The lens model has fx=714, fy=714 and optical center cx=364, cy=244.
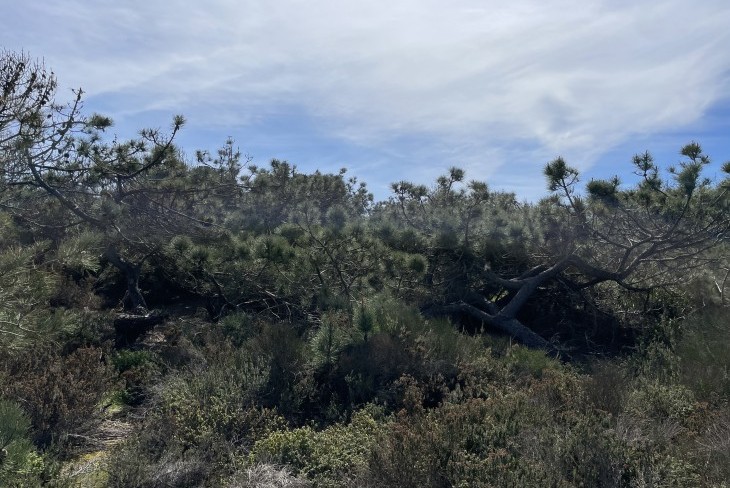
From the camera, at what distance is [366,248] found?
10.0 metres

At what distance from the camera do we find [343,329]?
27.8 feet

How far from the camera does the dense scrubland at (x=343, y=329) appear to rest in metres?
5.58

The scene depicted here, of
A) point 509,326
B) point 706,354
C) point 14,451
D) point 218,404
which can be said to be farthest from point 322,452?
point 509,326

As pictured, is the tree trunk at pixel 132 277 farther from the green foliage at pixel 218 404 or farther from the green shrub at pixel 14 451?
the green shrub at pixel 14 451

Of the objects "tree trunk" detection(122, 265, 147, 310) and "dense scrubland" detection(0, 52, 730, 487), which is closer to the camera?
"dense scrubland" detection(0, 52, 730, 487)

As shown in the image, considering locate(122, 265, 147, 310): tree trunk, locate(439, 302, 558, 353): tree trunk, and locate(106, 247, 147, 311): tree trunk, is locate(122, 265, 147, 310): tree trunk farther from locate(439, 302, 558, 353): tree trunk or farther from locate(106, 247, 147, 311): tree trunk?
locate(439, 302, 558, 353): tree trunk

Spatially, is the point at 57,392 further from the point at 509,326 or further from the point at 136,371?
the point at 509,326

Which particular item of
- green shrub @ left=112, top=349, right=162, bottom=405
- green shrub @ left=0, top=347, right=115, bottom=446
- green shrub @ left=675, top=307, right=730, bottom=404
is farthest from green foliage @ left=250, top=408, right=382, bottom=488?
green shrub @ left=675, top=307, right=730, bottom=404

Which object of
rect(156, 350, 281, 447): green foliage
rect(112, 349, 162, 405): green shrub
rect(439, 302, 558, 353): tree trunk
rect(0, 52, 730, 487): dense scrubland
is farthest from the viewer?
rect(439, 302, 558, 353): tree trunk

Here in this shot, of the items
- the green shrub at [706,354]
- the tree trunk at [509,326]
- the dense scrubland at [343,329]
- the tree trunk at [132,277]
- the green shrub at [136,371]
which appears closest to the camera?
the dense scrubland at [343,329]

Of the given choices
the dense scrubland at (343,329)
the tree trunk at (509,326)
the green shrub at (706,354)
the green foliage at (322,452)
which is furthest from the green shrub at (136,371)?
the green shrub at (706,354)

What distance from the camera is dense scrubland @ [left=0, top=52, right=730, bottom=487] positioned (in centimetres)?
558

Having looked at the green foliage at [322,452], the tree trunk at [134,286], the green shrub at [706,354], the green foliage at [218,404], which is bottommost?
the green foliage at [322,452]

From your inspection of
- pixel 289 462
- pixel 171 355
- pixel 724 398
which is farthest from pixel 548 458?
pixel 171 355
